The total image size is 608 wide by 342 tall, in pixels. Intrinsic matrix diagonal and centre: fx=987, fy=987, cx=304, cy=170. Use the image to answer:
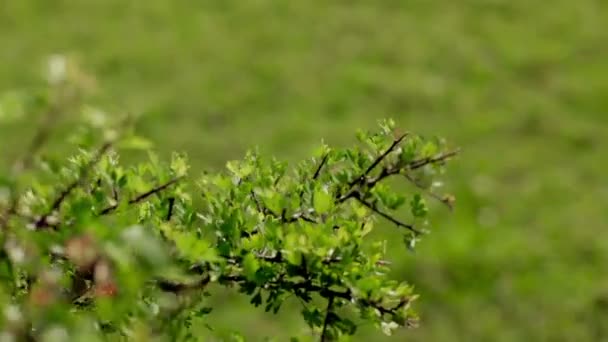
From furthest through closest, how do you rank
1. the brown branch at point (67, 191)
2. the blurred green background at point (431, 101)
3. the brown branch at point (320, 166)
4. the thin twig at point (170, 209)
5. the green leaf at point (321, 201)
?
the blurred green background at point (431, 101) → the brown branch at point (320, 166) → the thin twig at point (170, 209) → the green leaf at point (321, 201) → the brown branch at point (67, 191)

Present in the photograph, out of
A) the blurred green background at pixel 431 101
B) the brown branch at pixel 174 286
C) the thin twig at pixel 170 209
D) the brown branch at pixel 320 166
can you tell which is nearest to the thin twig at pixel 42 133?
the brown branch at pixel 174 286

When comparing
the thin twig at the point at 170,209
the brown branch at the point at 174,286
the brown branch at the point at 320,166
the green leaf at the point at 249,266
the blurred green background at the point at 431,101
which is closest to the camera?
the brown branch at the point at 174,286

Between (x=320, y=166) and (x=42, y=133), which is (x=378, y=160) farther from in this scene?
(x=42, y=133)

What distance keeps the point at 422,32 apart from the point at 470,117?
2164 millimetres

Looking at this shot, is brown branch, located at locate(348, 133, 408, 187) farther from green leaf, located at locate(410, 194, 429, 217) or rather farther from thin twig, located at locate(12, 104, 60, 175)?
thin twig, located at locate(12, 104, 60, 175)

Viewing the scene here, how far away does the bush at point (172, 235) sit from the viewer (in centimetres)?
195

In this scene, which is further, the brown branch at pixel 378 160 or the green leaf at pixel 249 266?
the brown branch at pixel 378 160

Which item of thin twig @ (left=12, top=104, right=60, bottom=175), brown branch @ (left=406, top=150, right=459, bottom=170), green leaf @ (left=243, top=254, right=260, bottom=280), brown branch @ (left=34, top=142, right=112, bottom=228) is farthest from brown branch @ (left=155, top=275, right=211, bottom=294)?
brown branch @ (left=406, top=150, right=459, bottom=170)

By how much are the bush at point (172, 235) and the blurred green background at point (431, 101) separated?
5777 millimetres

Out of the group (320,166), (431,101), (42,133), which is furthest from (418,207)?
(431,101)

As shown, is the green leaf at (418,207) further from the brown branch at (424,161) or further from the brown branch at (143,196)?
the brown branch at (143,196)

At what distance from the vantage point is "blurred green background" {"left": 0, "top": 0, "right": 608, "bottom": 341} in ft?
29.4

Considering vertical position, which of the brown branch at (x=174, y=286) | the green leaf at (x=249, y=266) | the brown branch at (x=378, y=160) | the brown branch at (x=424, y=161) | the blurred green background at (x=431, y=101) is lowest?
the brown branch at (x=174, y=286)

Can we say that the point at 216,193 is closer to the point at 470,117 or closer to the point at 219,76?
the point at 470,117
